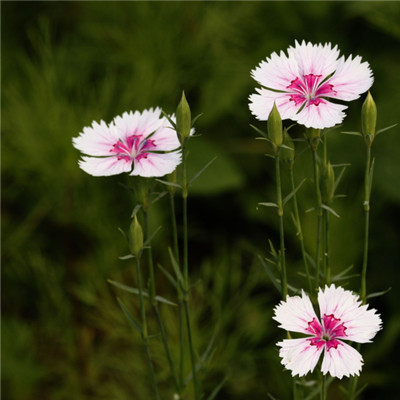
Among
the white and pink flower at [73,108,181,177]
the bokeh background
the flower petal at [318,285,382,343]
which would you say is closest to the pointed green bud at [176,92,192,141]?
the white and pink flower at [73,108,181,177]

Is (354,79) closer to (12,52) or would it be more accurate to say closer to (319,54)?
(319,54)

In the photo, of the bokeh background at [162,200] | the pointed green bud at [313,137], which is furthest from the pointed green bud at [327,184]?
the bokeh background at [162,200]

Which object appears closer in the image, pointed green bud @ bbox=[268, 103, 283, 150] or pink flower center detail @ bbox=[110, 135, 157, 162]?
pointed green bud @ bbox=[268, 103, 283, 150]

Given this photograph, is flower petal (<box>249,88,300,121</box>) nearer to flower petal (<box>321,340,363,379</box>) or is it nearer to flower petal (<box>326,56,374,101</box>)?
flower petal (<box>326,56,374,101</box>)

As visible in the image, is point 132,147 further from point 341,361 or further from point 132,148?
point 341,361

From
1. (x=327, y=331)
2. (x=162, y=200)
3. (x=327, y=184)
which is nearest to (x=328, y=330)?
(x=327, y=331)

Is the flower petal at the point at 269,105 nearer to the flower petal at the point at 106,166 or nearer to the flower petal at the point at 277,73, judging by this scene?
the flower petal at the point at 277,73

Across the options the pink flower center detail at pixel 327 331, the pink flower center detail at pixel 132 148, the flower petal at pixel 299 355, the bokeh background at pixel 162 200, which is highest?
the bokeh background at pixel 162 200
